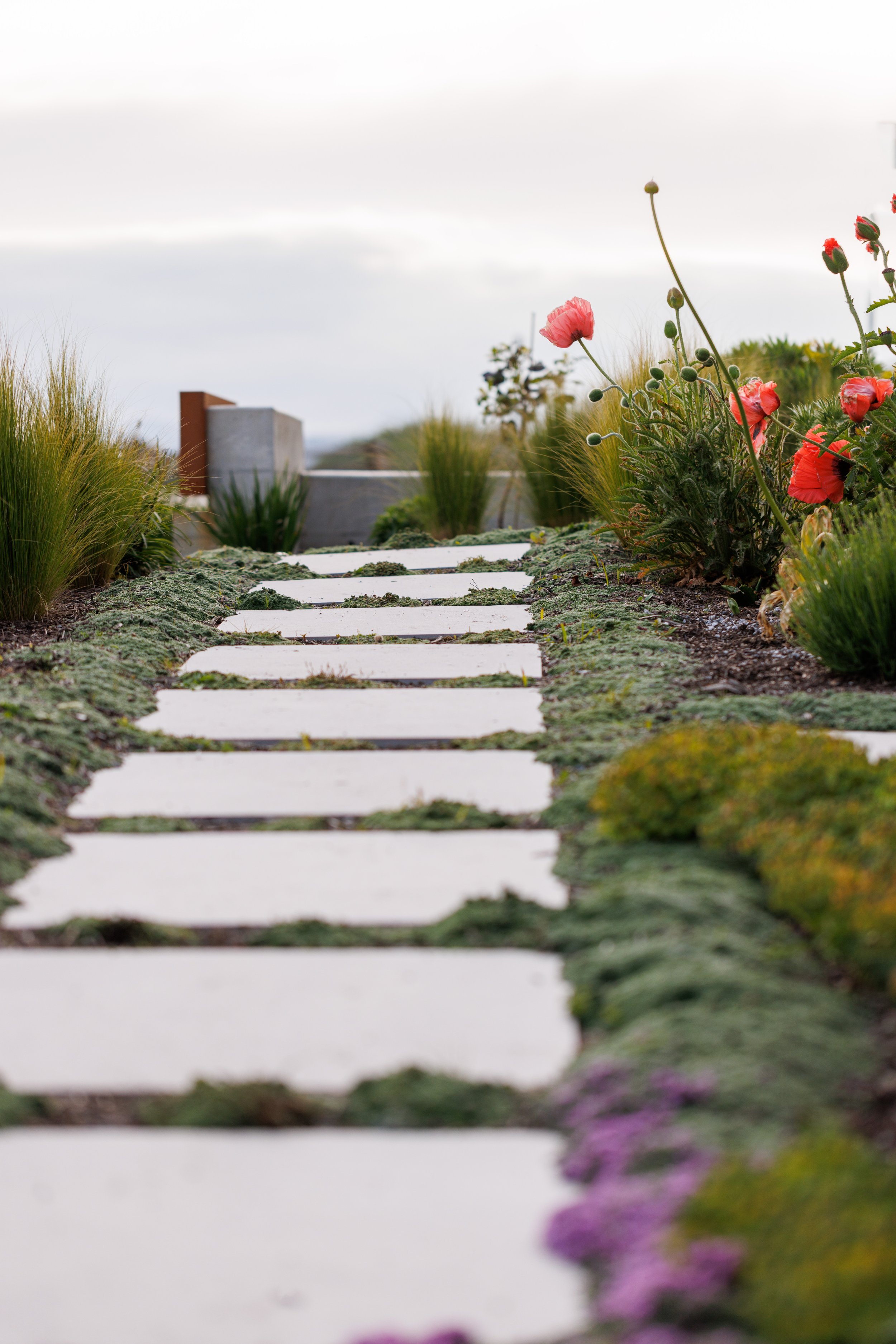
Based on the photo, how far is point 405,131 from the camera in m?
5.18

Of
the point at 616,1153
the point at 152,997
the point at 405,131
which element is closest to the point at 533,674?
the point at 152,997

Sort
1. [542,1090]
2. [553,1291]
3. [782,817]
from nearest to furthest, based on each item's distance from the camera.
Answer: [553,1291] → [542,1090] → [782,817]

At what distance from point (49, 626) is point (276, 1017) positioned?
2.52 metres

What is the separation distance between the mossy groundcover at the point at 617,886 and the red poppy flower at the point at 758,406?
62 cm

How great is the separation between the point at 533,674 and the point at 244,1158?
206 centimetres

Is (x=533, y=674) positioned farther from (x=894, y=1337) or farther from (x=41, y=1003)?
(x=894, y=1337)

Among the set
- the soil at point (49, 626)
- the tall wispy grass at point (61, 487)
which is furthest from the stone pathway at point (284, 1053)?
the tall wispy grass at point (61, 487)

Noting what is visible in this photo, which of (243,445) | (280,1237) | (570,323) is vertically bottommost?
(280,1237)

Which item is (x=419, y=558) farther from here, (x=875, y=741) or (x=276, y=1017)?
(x=276, y=1017)

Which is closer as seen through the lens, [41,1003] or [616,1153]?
[616,1153]

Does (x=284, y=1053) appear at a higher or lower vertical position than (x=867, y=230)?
lower

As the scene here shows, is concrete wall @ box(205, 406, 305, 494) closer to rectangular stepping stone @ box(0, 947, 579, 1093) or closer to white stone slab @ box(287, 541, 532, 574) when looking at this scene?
white stone slab @ box(287, 541, 532, 574)

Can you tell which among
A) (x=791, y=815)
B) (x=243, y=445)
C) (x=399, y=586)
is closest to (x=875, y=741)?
(x=791, y=815)

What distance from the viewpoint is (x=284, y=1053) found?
134 centimetres
